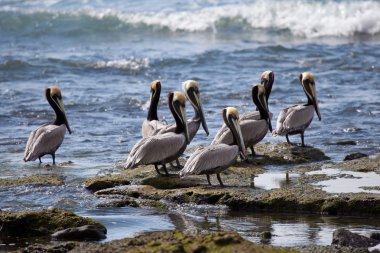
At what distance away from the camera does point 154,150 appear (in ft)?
37.1

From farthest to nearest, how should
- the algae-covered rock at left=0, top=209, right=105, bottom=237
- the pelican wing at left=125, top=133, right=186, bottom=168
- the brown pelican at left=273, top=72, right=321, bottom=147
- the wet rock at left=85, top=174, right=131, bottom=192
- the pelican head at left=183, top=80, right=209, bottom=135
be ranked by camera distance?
the brown pelican at left=273, top=72, right=321, bottom=147
the pelican head at left=183, top=80, right=209, bottom=135
the pelican wing at left=125, top=133, right=186, bottom=168
the wet rock at left=85, top=174, right=131, bottom=192
the algae-covered rock at left=0, top=209, right=105, bottom=237

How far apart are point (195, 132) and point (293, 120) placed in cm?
164

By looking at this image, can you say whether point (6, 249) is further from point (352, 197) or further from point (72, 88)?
point (72, 88)

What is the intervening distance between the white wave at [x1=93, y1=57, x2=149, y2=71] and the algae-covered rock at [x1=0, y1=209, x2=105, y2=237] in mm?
14662

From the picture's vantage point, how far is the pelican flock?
35.5ft

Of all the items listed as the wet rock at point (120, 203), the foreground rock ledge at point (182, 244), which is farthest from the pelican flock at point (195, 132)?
the foreground rock ledge at point (182, 244)

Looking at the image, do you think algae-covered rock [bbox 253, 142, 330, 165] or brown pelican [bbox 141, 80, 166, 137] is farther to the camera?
brown pelican [bbox 141, 80, 166, 137]

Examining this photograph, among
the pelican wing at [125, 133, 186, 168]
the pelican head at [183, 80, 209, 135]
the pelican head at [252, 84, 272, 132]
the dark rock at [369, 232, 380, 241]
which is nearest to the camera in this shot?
the dark rock at [369, 232, 380, 241]

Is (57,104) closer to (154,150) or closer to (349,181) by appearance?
(154,150)

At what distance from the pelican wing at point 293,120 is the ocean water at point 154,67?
52 cm

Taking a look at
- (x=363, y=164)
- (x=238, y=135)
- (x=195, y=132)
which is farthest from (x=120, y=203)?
(x=363, y=164)

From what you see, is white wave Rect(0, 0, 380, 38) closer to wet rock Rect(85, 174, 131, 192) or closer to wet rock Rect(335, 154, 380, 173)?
wet rock Rect(335, 154, 380, 173)

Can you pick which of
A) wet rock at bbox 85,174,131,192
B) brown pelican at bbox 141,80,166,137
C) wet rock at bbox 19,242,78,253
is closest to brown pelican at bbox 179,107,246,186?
wet rock at bbox 85,174,131,192

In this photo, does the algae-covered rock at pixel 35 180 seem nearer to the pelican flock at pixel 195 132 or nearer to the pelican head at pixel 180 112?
the pelican flock at pixel 195 132
